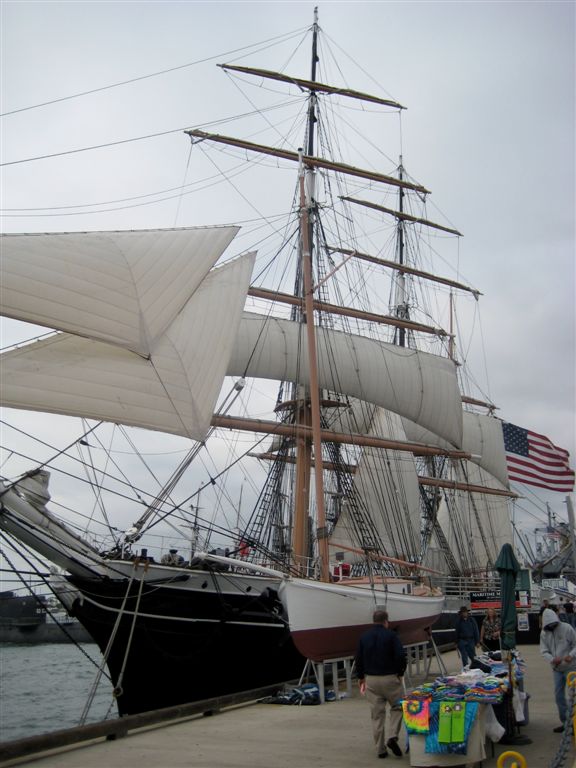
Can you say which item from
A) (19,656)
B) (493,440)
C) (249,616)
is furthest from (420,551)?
(249,616)

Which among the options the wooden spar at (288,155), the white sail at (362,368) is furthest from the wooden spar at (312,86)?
the white sail at (362,368)

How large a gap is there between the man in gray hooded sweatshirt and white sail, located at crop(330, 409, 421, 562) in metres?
24.1

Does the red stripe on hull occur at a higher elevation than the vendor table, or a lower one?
higher

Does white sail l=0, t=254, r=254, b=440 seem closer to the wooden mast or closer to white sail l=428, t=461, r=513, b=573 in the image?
the wooden mast

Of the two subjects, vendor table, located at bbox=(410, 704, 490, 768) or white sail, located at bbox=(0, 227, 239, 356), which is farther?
white sail, located at bbox=(0, 227, 239, 356)

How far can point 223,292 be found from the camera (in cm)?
1552

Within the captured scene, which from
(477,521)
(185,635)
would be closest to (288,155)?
(185,635)

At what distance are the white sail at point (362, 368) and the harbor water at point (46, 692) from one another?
11.3 m

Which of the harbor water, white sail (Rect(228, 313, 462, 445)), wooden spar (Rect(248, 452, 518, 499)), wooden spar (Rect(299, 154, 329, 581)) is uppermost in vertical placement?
white sail (Rect(228, 313, 462, 445))

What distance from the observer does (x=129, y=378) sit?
13.1 meters

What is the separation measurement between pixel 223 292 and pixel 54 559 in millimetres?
6169

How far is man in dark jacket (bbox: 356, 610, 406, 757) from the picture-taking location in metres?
7.46

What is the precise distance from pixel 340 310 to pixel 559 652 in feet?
81.3

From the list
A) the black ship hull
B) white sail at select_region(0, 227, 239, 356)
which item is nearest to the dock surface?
the black ship hull
